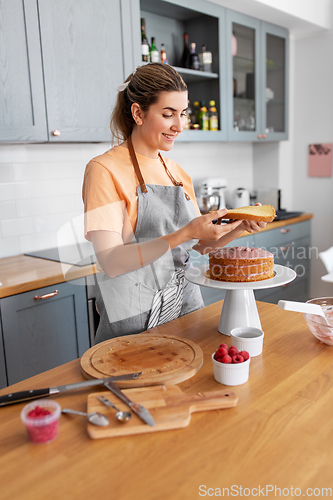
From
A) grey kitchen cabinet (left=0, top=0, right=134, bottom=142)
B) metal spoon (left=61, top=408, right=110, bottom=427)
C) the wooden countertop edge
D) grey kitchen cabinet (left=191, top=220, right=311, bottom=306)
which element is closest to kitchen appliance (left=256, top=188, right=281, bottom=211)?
grey kitchen cabinet (left=191, top=220, right=311, bottom=306)

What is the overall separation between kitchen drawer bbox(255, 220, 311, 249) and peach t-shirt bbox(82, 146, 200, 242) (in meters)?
1.84

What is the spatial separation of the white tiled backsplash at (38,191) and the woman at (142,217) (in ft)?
3.43

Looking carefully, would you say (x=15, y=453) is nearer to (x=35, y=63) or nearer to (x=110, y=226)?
(x=110, y=226)

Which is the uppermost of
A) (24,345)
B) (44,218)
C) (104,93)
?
(104,93)

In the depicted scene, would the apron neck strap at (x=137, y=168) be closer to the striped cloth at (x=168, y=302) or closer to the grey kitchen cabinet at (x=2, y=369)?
the striped cloth at (x=168, y=302)

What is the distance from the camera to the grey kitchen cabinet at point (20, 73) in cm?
197

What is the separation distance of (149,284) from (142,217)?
22 cm

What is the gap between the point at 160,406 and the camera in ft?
2.95

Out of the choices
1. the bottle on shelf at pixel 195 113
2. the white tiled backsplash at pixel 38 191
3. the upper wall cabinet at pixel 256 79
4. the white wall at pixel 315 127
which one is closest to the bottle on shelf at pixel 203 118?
the bottle on shelf at pixel 195 113

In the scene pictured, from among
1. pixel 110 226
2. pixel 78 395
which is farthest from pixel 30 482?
pixel 110 226

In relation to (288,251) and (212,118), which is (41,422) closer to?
(212,118)

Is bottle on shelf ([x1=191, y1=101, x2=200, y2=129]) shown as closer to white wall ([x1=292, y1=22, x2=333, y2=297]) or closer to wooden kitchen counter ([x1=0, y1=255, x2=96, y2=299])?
white wall ([x1=292, y1=22, x2=333, y2=297])

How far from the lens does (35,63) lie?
207 centimetres

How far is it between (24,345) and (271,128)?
8.77 ft
